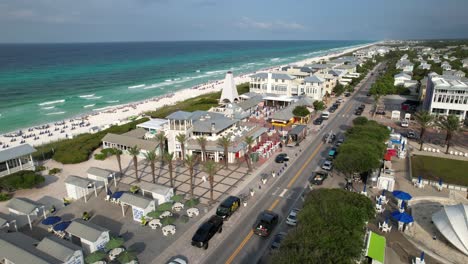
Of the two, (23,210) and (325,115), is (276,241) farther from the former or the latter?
(325,115)

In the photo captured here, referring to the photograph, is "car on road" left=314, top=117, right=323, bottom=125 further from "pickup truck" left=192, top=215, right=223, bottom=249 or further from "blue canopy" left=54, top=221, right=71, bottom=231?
"blue canopy" left=54, top=221, right=71, bottom=231

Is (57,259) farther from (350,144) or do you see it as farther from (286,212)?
(350,144)

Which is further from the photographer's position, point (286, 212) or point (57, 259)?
point (286, 212)

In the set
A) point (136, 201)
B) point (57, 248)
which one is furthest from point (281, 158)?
point (57, 248)

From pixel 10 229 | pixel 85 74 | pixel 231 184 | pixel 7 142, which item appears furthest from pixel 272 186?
pixel 85 74

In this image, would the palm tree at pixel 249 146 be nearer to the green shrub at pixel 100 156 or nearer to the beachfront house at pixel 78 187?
the beachfront house at pixel 78 187

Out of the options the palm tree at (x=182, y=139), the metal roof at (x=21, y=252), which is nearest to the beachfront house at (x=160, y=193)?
the palm tree at (x=182, y=139)
